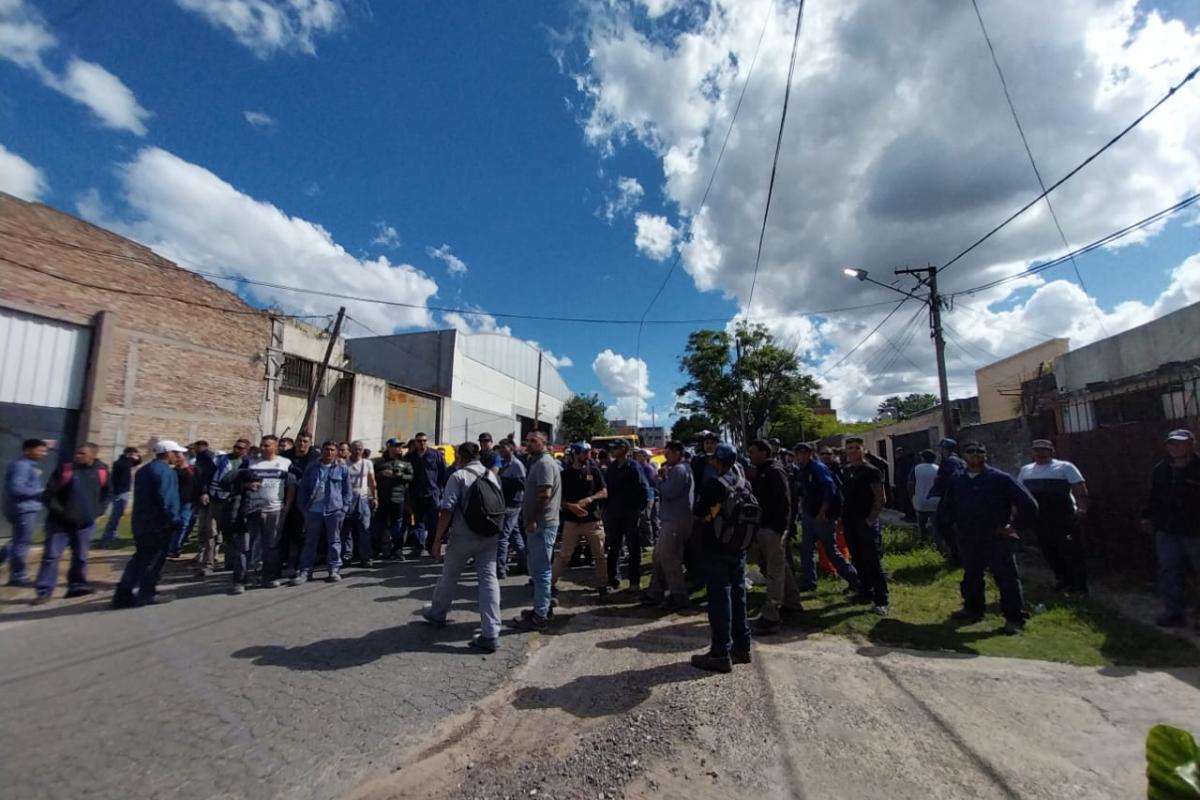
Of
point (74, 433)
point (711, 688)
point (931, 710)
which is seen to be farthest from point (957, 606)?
point (74, 433)

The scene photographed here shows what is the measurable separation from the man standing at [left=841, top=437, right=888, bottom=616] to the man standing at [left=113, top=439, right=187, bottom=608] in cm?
704

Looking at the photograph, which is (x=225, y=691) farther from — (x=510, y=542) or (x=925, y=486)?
(x=925, y=486)

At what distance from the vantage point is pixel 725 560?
4047 millimetres

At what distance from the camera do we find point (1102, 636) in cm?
455

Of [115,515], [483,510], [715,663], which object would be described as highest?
[483,510]

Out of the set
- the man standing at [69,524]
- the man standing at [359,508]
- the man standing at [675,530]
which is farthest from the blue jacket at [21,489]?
the man standing at [675,530]

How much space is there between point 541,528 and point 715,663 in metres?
1.99

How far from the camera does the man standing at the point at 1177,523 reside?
4.71 meters

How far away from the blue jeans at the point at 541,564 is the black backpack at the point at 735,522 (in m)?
1.82

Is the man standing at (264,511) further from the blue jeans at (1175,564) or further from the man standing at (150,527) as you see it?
the blue jeans at (1175,564)

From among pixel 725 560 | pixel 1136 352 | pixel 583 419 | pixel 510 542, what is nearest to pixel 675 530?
pixel 725 560

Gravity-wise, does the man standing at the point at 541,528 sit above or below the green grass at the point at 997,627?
above

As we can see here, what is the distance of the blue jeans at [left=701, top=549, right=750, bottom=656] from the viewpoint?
157 inches

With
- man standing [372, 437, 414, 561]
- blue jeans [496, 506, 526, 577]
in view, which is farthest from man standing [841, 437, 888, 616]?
man standing [372, 437, 414, 561]
